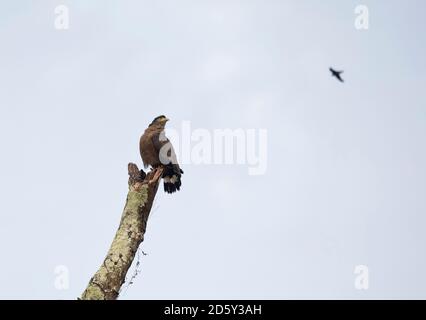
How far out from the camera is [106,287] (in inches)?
247

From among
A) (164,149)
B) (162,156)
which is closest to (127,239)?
(162,156)

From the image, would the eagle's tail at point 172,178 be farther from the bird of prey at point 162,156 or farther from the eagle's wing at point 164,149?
the eagle's wing at point 164,149

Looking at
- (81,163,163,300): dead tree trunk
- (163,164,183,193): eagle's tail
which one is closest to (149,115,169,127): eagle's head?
(163,164,183,193): eagle's tail

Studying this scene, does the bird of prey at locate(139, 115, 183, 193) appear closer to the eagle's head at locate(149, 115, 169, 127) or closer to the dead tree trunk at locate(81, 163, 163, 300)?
the eagle's head at locate(149, 115, 169, 127)

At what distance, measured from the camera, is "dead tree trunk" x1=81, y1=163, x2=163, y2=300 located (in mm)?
6270

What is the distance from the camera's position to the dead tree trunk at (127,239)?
6.27 meters

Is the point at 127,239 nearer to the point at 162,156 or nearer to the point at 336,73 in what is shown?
the point at 162,156

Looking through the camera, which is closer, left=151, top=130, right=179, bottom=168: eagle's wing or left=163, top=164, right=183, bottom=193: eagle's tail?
left=151, top=130, right=179, bottom=168: eagle's wing

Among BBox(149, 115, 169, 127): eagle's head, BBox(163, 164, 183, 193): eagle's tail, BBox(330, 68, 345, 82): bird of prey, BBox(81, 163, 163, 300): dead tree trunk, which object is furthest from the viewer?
BBox(330, 68, 345, 82): bird of prey

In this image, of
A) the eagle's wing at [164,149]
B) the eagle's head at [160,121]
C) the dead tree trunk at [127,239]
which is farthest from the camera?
the eagle's head at [160,121]

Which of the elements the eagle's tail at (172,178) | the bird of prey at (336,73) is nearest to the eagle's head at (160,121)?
the eagle's tail at (172,178)

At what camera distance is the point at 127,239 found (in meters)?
6.80
